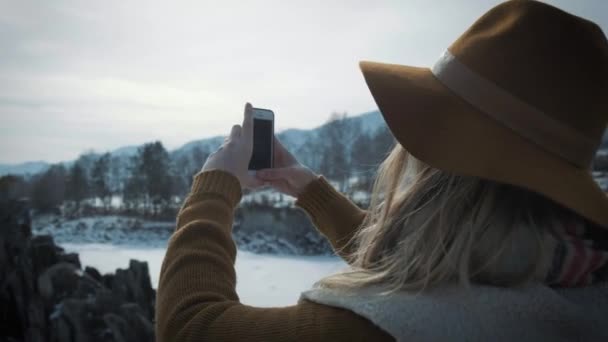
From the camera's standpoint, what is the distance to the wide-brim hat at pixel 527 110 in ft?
2.05

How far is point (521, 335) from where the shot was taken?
56cm

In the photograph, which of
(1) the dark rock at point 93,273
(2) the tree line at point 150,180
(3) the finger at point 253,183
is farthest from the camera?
(2) the tree line at point 150,180

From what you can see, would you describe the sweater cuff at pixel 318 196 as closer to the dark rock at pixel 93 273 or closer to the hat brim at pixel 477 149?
the hat brim at pixel 477 149

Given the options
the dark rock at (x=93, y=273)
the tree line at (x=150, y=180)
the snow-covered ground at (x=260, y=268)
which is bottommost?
the snow-covered ground at (x=260, y=268)

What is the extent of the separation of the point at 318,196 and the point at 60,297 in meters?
6.59

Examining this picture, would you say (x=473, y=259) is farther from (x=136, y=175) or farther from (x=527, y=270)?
(x=136, y=175)

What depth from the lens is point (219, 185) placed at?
0.89 meters

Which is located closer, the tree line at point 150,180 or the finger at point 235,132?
the finger at point 235,132

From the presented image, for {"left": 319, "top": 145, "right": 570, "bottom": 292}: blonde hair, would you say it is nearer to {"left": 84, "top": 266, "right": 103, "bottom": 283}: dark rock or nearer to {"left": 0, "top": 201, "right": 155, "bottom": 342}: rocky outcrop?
{"left": 0, "top": 201, "right": 155, "bottom": 342}: rocky outcrop

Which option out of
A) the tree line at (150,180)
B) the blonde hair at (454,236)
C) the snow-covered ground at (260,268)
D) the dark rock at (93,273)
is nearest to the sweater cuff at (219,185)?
the blonde hair at (454,236)

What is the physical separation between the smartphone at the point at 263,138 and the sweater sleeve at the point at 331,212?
0.56 ft

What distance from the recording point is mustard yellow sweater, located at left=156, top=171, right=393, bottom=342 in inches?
23.4

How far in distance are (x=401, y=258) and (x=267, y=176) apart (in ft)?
2.29

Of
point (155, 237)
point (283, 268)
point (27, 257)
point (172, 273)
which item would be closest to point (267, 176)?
point (172, 273)
